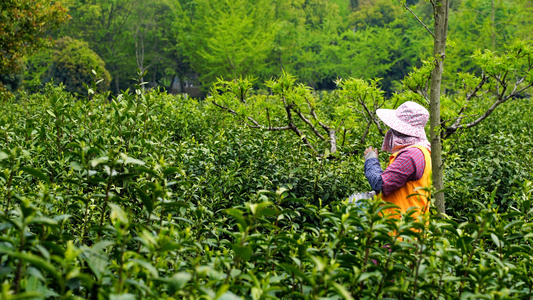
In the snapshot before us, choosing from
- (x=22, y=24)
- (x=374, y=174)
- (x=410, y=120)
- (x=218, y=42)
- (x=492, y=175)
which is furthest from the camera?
(x=218, y=42)

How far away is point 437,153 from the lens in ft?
11.3

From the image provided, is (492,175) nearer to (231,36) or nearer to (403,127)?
(403,127)

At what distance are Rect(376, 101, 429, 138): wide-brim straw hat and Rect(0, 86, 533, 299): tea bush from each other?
72cm

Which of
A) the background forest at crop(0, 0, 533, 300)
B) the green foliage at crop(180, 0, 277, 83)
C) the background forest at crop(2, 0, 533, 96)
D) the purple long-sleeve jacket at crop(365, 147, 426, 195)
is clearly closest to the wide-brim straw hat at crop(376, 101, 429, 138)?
the purple long-sleeve jacket at crop(365, 147, 426, 195)

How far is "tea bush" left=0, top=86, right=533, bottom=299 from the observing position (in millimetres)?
1312

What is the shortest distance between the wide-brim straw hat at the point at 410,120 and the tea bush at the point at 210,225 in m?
0.72

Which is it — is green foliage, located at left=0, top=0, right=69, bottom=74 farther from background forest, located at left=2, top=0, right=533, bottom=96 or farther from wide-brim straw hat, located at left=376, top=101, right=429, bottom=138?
background forest, located at left=2, top=0, right=533, bottom=96

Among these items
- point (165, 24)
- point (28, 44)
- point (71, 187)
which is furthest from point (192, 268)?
point (165, 24)

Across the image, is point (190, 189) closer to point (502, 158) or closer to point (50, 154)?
point (50, 154)

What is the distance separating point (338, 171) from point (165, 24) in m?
30.7

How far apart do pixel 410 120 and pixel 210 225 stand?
1.69 metres

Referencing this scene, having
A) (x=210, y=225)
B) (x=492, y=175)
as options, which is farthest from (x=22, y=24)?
(x=492, y=175)

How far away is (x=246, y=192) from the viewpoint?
11.7ft

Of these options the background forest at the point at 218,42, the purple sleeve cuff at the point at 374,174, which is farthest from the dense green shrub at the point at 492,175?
the background forest at the point at 218,42
